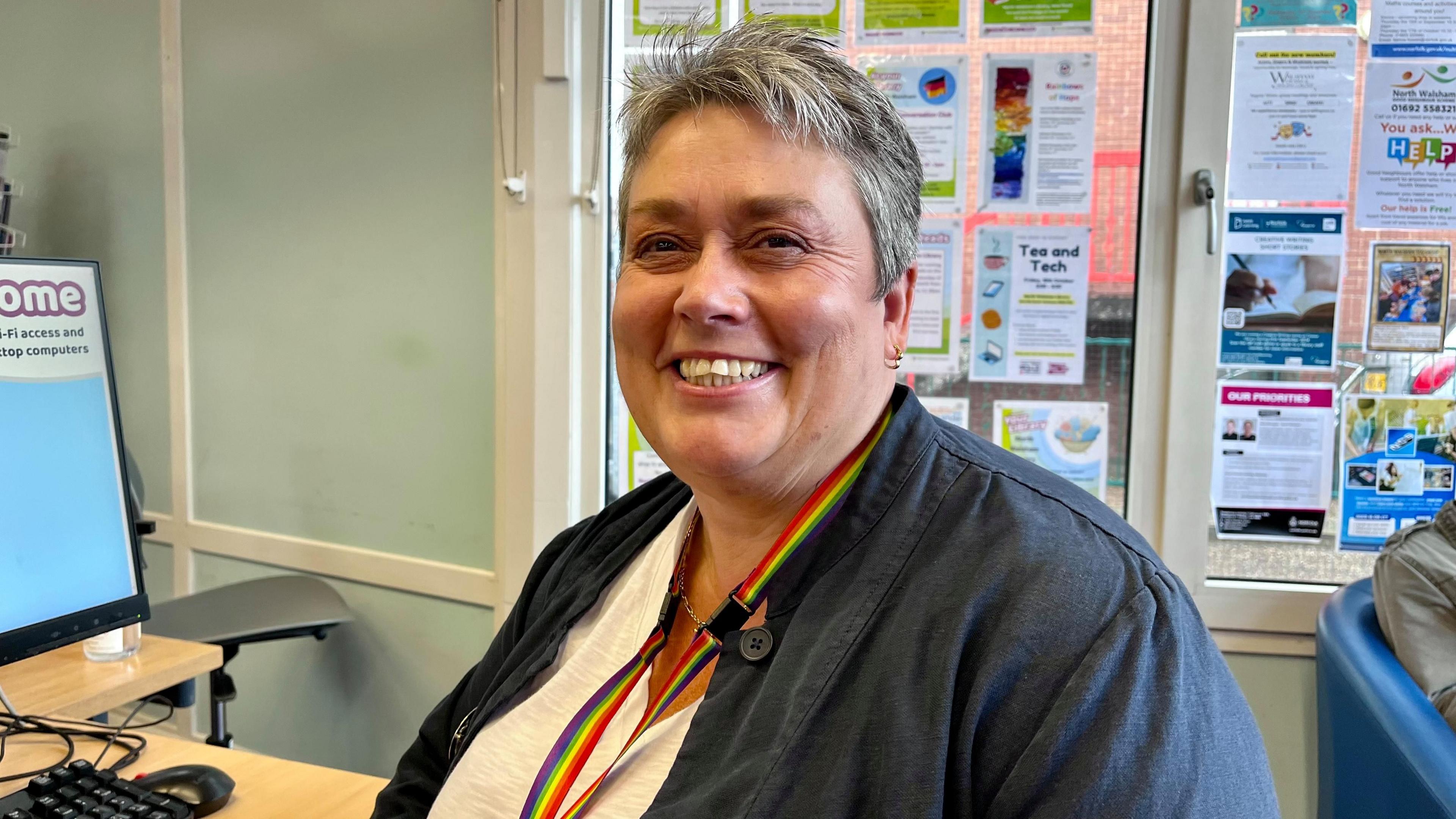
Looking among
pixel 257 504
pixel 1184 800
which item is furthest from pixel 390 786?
pixel 257 504

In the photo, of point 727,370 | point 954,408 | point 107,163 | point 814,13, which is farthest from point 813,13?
point 107,163

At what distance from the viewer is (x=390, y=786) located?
3.92 feet

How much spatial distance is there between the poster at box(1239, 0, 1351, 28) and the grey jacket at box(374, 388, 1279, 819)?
1.38m

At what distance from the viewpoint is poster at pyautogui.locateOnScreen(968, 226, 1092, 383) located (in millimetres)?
1965

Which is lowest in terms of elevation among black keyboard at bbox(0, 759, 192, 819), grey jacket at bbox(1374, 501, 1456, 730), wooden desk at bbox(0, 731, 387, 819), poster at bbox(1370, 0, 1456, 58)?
wooden desk at bbox(0, 731, 387, 819)

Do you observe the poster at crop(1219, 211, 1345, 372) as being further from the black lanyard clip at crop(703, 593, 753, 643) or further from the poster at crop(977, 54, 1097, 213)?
the black lanyard clip at crop(703, 593, 753, 643)

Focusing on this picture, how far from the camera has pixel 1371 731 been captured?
1396 millimetres

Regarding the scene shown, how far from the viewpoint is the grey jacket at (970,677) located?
2.31 feet

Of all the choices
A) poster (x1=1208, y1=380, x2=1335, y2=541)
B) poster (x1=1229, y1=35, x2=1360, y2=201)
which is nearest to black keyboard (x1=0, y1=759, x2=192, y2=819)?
poster (x1=1208, y1=380, x2=1335, y2=541)

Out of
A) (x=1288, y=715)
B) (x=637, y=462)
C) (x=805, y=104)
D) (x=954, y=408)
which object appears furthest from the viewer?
(x=637, y=462)

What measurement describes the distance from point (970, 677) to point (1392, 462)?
1552 mm

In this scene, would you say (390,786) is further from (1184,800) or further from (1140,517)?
(1140,517)

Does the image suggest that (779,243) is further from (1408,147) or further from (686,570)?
(1408,147)

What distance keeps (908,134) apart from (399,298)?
5.63ft
